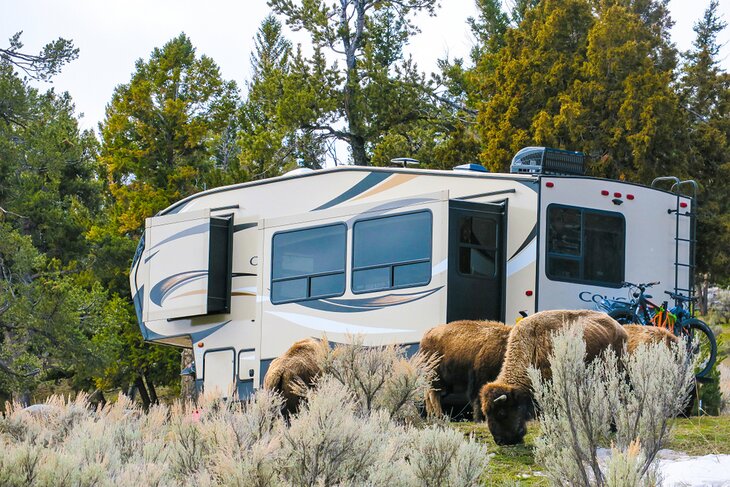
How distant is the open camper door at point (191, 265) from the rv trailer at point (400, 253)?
0.02m

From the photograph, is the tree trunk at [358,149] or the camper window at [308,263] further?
the tree trunk at [358,149]

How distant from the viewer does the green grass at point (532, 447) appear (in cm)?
870

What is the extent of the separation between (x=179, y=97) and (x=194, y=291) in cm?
1706

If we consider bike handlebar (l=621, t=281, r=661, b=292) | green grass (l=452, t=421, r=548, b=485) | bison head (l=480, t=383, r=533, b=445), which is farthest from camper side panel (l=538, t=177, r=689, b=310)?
bison head (l=480, t=383, r=533, b=445)

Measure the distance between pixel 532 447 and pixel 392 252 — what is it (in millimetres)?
4228

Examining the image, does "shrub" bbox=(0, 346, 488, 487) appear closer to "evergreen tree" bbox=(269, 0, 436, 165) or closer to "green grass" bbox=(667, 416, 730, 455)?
"green grass" bbox=(667, 416, 730, 455)

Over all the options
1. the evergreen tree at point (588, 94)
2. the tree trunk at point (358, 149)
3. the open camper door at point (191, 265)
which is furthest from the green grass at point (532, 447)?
the tree trunk at point (358, 149)

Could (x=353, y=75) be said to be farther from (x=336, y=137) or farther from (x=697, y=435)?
(x=697, y=435)

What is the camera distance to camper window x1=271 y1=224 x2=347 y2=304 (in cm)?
1408

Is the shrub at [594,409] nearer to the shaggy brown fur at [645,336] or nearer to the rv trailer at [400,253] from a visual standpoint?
the shaggy brown fur at [645,336]

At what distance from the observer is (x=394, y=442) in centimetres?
751

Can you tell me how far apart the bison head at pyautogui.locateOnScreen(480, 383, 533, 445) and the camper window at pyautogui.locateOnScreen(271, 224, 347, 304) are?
179 inches

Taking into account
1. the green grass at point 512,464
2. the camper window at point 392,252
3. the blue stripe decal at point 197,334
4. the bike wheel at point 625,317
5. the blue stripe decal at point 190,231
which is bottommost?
the green grass at point 512,464

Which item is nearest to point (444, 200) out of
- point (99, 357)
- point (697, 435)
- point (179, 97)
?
point (697, 435)
